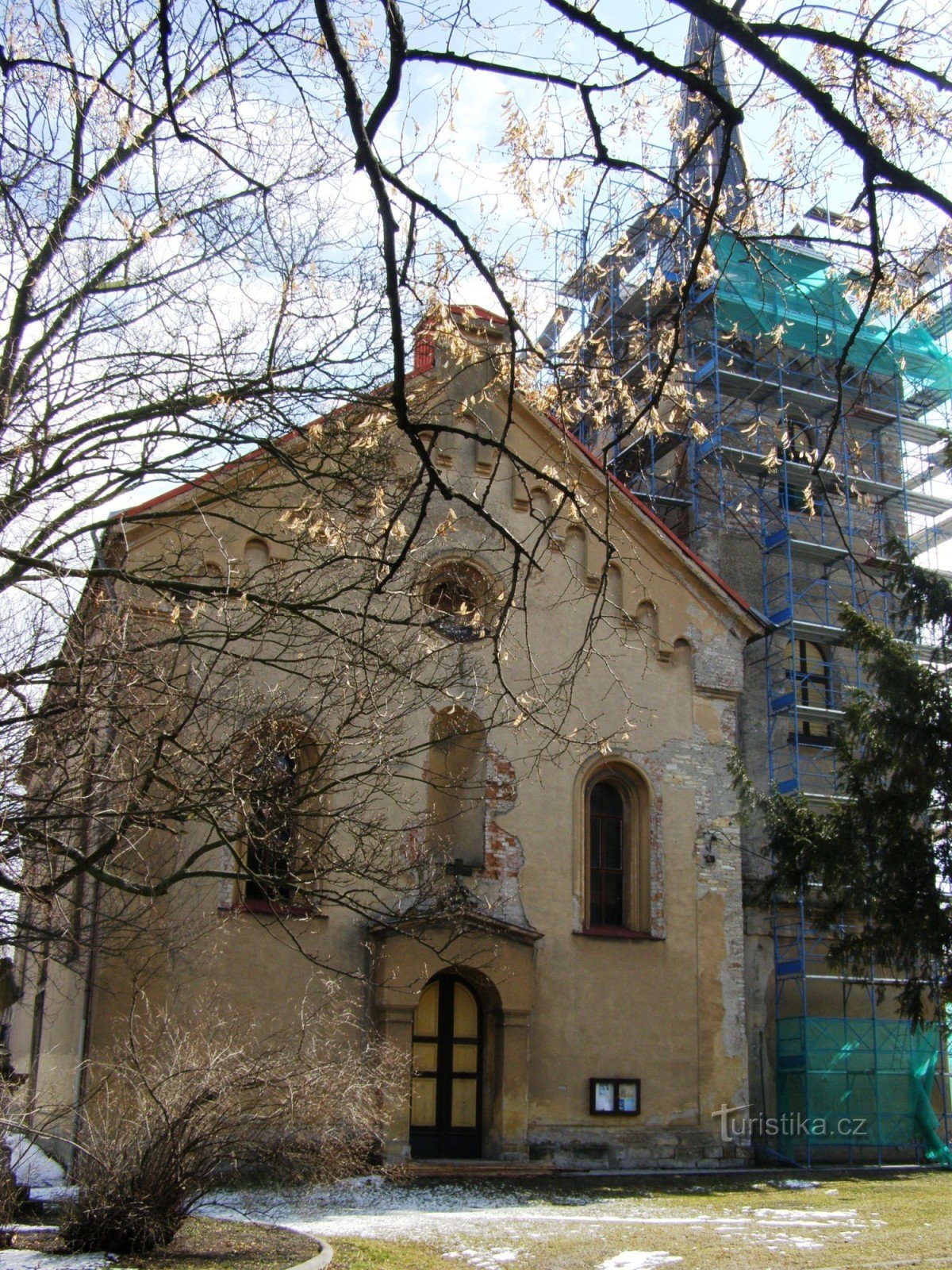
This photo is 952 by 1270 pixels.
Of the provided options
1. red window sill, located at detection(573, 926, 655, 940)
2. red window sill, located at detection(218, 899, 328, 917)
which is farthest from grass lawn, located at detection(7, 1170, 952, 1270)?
red window sill, located at detection(218, 899, 328, 917)

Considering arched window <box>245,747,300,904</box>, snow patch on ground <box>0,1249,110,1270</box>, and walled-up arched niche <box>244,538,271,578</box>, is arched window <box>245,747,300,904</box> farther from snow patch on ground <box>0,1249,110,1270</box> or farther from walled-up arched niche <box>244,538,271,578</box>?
walled-up arched niche <box>244,538,271,578</box>

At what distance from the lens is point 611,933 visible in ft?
54.1

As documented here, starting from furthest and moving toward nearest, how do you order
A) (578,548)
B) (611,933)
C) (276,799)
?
(578,548) < (611,933) < (276,799)

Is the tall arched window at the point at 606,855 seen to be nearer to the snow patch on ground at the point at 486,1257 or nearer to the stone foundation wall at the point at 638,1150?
the stone foundation wall at the point at 638,1150

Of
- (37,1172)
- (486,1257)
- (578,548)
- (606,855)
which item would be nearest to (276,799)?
(486,1257)

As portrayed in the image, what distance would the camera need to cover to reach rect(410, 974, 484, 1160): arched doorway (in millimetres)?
15500

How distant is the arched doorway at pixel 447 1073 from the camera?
15500 millimetres

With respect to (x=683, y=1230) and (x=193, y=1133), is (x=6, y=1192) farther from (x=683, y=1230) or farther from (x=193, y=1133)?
(x=683, y=1230)

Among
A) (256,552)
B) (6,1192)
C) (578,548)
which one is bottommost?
(6,1192)

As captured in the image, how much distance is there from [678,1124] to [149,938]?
24.4 feet

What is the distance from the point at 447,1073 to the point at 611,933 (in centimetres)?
278

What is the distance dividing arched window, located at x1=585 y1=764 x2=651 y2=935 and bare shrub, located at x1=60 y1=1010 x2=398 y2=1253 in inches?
263

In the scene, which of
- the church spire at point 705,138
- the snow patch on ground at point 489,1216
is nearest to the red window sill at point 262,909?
the snow patch on ground at point 489,1216

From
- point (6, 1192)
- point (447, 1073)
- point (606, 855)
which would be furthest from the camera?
point (606, 855)
